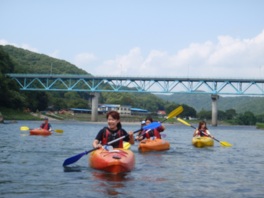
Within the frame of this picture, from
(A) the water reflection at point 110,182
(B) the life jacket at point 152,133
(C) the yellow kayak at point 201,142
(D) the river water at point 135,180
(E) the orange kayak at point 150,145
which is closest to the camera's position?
(D) the river water at point 135,180

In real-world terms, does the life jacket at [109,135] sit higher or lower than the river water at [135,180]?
higher

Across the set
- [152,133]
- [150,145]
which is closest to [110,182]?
[150,145]

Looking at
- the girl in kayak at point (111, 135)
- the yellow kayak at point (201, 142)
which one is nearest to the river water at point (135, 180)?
the girl in kayak at point (111, 135)

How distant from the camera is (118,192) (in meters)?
9.66

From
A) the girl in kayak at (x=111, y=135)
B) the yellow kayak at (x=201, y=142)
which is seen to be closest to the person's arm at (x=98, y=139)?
the girl in kayak at (x=111, y=135)

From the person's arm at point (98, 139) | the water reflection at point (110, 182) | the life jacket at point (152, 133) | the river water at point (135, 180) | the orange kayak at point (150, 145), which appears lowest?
the river water at point (135, 180)

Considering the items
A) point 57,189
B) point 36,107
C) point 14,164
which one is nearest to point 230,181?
point 57,189

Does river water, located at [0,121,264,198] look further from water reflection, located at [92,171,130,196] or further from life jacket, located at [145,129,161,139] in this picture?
life jacket, located at [145,129,161,139]

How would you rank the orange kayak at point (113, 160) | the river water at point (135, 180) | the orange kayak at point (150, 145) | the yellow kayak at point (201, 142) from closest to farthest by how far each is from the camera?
the river water at point (135, 180) → the orange kayak at point (113, 160) → the orange kayak at point (150, 145) → the yellow kayak at point (201, 142)

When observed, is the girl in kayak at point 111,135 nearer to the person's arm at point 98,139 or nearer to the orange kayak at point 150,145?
the person's arm at point 98,139

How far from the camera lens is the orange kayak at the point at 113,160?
1204 cm

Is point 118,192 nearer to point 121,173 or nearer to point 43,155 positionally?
point 121,173

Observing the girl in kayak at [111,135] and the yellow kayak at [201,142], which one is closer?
the girl in kayak at [111,135]

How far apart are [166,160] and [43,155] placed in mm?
4721
